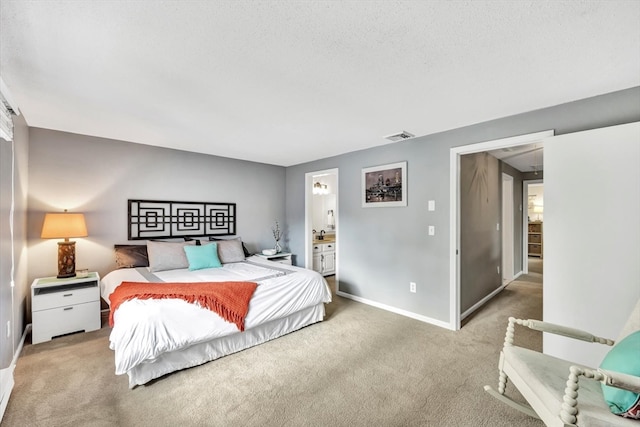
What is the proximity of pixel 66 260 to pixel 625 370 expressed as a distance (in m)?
4.63

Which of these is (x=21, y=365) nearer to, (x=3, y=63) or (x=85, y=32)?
(x=3, y=63)

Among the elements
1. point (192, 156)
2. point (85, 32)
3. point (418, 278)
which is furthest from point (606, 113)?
point (192, 156)

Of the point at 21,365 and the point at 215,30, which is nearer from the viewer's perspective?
the point at 215,30

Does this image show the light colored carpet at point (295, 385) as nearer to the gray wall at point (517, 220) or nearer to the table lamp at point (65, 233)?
the table lamp at point (65, 233)

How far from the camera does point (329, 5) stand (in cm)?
131

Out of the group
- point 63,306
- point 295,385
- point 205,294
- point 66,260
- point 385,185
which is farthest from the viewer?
point 385,185

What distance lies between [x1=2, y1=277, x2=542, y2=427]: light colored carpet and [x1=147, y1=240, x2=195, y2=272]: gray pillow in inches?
33.8

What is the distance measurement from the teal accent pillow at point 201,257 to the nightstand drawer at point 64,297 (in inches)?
38.2

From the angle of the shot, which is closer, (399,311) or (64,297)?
(64,297)

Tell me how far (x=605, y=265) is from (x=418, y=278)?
5.68 feet

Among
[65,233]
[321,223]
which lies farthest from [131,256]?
[321,223]

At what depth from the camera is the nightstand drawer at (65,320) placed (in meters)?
2.74

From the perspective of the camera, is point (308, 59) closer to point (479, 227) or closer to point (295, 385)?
point (295, 385)

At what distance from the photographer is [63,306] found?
286cm
